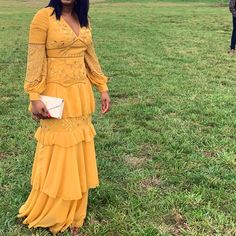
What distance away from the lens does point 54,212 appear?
410 centimetres

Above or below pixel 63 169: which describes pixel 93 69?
above

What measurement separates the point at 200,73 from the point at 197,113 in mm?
3069

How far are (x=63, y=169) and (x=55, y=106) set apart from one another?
1.62 feet

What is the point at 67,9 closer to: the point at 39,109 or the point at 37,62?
the point at 37,62

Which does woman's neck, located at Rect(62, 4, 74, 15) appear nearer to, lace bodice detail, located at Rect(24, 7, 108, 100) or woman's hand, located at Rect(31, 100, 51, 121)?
lace bodice detail, located at Rect(24, 7, 108, 100)

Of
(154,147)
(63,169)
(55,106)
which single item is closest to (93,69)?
(55,106)

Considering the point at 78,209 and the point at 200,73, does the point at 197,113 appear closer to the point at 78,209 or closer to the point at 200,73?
the point at 200,73

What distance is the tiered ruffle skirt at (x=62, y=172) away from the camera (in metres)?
3.95

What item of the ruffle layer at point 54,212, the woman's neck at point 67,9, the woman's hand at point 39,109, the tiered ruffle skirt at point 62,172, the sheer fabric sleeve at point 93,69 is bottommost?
the ruffle layer at point 54,212

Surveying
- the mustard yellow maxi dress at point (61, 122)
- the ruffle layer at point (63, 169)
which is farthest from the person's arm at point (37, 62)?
the ruffle layer at point (63, 169)

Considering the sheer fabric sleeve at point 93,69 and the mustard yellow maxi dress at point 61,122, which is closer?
the mustard yellow maxi dress at point 61,122

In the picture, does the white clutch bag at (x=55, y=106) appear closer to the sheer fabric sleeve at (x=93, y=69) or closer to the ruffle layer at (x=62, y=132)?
the ruffle layer at (x=62, y=132)

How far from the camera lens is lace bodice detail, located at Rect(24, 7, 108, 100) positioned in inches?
148

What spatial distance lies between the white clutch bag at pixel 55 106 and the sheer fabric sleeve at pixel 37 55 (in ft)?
0.29
